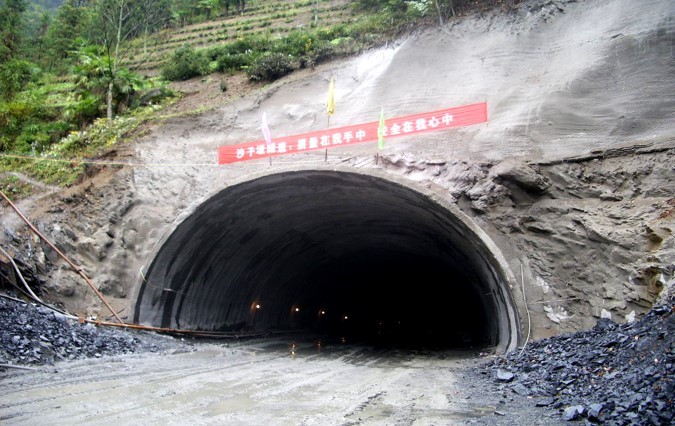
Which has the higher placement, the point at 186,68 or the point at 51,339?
the point at 186,68

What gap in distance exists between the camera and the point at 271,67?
15.7 meters

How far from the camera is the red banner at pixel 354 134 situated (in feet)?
36.2

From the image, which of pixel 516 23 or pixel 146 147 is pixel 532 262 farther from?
pixel 146 147

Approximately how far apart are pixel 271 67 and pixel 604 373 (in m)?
13.0

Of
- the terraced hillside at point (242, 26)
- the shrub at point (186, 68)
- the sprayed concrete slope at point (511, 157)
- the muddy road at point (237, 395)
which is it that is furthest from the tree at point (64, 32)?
the muddy road at point (237, 395)

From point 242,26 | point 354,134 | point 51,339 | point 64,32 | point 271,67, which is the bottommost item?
point 51,339

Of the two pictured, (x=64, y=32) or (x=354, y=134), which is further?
(x=64, y=32)

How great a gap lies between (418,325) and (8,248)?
22.0 metres

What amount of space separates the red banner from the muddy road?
5.27 metres

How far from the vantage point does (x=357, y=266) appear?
21.2 meters

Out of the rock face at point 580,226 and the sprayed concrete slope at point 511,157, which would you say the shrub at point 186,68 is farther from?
A: the rock face at point 580,226

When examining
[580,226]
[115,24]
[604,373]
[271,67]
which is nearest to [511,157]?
[580,226]

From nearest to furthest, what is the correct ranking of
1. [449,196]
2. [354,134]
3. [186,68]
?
[449,196] → [354,134] → [186,68]

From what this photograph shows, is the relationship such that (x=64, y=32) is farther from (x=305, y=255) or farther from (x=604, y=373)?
(x=604, y=373)
